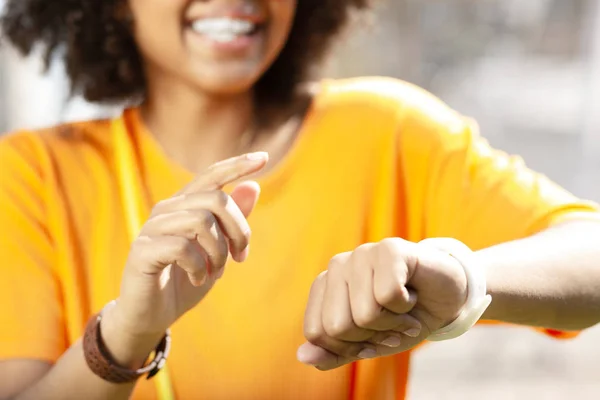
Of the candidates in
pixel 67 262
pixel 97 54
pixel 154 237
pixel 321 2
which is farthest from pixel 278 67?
pixel 154 237

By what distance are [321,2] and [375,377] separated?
0.62 m

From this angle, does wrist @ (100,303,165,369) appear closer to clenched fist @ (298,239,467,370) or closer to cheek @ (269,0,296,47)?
clenched fist @ (298,239,467,370)

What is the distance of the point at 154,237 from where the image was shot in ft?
2.42

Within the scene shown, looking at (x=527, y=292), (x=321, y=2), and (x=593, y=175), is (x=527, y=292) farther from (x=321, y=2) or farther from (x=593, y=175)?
(x=593, y=175)

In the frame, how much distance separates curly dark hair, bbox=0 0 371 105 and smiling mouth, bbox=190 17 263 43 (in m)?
0.19

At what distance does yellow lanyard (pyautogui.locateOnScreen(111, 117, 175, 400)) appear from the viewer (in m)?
1.04

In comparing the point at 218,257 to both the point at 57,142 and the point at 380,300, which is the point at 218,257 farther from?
the point at 57,142

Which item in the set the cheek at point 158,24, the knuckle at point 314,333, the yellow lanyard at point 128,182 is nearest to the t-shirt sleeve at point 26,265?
the yellow lanyard at point 128,182

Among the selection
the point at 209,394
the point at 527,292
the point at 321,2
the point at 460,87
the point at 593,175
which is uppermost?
the point at 321,2

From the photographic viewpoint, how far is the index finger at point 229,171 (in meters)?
0.73

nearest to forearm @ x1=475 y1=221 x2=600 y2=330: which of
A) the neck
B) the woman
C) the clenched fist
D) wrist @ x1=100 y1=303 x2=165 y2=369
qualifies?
the woman

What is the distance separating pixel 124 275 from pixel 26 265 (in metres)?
0.26

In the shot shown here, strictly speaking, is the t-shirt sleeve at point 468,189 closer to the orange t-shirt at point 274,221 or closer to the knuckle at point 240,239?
the orange t-shirt at point 274,221

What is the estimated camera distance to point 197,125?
114cm
